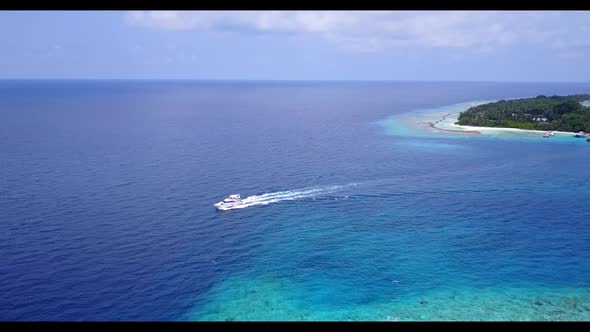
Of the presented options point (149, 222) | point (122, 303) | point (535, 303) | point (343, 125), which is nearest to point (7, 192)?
point (149, 222)

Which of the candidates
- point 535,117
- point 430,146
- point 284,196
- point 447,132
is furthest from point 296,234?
point 535,117

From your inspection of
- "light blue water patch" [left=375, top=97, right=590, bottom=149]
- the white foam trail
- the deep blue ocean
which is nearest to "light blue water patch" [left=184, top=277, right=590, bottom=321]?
the deep blue ocean

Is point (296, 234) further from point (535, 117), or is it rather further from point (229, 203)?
point (535, 117)

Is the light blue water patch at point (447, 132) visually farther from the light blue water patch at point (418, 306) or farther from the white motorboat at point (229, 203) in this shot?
the light blue water patch at point (418, 306)

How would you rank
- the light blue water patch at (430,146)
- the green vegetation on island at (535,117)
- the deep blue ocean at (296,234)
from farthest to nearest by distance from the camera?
the green vegetation on island at (535,117)
the light blue water patch at (430,146)
the deep blue ocean at (296,234)

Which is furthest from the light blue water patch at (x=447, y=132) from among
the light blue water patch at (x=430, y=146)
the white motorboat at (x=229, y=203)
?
the white motorboat at (x=229, y=203)
